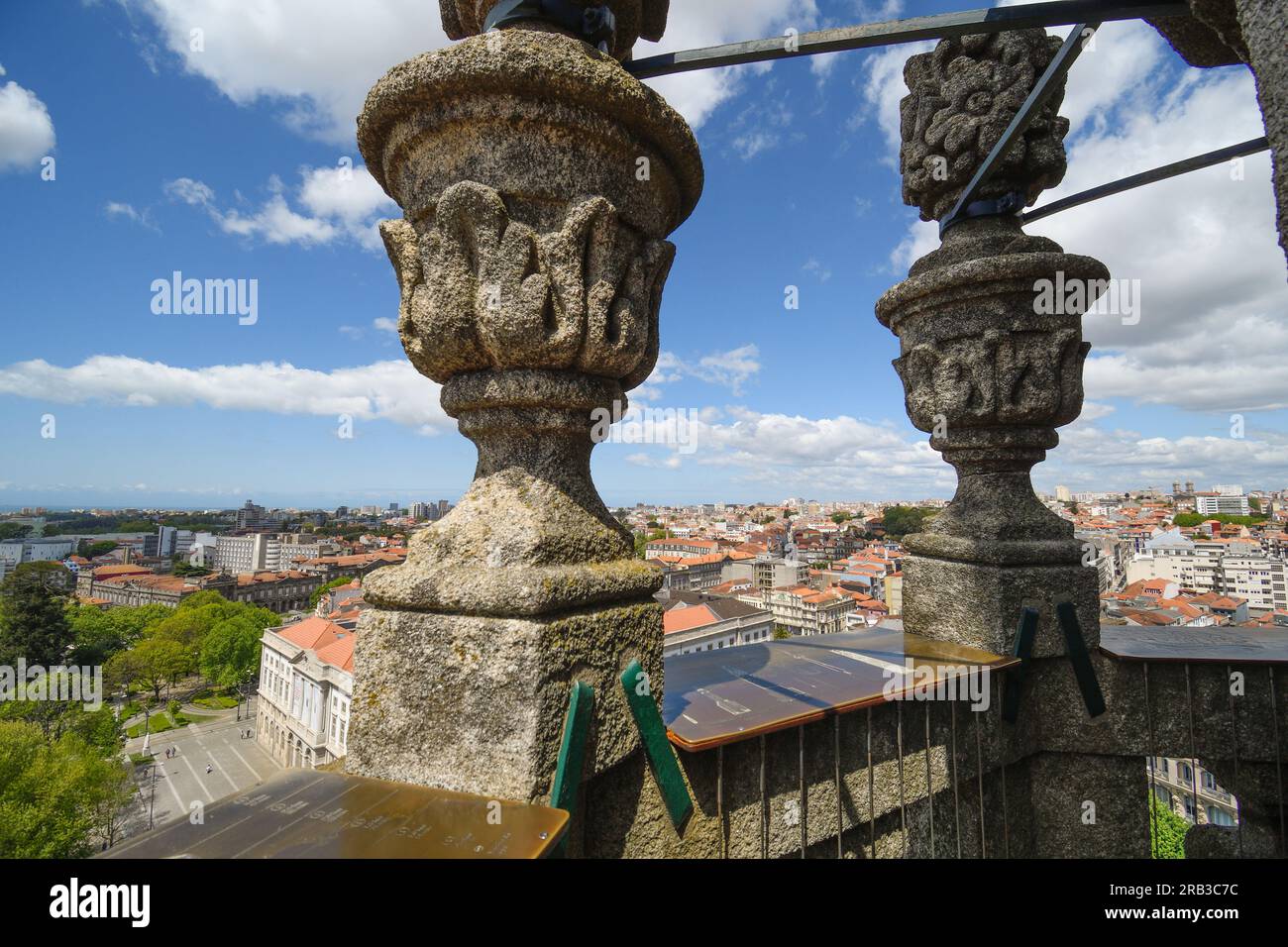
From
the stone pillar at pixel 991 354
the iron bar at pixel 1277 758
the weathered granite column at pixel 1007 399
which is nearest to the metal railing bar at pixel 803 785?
the weathered granite column at pixel 1007 399

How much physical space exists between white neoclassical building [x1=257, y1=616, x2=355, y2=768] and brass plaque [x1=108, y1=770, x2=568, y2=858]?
94.1ft

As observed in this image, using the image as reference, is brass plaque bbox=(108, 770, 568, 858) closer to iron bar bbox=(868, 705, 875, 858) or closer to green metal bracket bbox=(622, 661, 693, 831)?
green metal bracket bbox=(622, 661, 693, 831)

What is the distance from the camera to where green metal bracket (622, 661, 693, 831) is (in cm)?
164

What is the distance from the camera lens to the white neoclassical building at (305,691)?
28312mm

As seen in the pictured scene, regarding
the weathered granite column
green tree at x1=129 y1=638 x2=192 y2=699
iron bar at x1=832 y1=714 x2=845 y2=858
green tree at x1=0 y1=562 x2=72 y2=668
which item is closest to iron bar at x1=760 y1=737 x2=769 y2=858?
iron bar at x1=832 y1=714 x2=845 y2=858

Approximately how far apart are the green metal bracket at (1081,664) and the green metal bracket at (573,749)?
2773mm

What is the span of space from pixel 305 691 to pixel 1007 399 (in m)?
36.5

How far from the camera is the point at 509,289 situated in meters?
1.62

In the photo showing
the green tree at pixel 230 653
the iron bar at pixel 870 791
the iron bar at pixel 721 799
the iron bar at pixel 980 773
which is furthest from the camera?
the green tree at pixel 230 653

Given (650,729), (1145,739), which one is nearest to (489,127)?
(650,729)

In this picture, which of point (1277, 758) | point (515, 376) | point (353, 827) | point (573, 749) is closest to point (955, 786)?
point (1277, 758)

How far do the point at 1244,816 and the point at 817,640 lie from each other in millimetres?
2309

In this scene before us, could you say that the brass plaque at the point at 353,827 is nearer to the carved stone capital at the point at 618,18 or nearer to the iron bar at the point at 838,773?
the iron bar at the point at 838,773

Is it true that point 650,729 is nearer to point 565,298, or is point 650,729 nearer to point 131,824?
point 565,298
